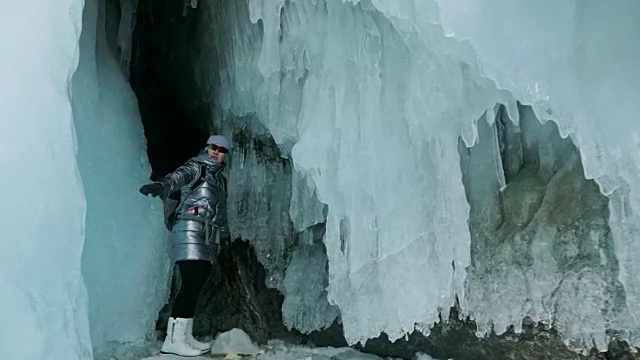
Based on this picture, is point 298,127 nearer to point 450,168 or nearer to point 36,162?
point 450,168

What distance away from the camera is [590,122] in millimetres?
2258

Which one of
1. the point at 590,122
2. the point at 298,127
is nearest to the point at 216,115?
the point at 298,127

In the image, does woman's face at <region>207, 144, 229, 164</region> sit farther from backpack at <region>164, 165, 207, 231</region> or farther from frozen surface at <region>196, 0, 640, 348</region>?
frozen surface at <region>196, 0, 640, 348</region>

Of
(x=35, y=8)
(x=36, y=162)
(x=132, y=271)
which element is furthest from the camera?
(x=132, y=271)

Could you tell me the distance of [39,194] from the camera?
7.14ft

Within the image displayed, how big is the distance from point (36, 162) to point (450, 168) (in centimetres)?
167

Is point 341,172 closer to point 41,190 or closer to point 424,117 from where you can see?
point 424,117

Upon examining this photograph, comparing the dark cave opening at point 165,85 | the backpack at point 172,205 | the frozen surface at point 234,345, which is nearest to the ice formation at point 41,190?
the backpack at point 172,205

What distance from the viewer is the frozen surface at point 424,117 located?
226 cm

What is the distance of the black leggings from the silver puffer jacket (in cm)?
5

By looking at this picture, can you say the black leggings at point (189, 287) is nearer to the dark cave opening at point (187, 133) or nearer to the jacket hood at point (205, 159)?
the jacket hood at point (205, 159)

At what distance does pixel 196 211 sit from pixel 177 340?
69 centimetres

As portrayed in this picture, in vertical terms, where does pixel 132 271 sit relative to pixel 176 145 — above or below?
below

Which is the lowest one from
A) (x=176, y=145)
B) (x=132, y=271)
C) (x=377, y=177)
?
(x=132, y=271)
